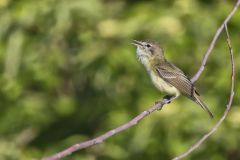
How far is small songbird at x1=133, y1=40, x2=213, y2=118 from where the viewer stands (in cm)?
632

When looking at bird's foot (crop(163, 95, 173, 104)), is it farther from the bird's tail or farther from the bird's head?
the bird's head

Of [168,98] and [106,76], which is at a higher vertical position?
[106,76]

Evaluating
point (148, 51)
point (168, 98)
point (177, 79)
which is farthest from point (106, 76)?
point (168, 98)

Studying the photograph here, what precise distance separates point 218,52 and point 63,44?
1752 mm

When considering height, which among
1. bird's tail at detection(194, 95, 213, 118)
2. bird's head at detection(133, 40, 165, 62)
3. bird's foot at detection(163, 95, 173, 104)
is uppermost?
bird's head at detection(133, 40, 165, 62)

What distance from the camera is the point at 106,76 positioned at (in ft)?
23.0

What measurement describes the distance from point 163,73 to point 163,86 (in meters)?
0.15

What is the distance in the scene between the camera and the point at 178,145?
656 centimetres

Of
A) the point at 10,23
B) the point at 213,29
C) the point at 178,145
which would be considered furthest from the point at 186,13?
the point at 10,23

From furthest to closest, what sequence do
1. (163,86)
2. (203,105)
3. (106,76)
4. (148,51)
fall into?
(106,76) → (148,51) → (163,86) → (203,105)

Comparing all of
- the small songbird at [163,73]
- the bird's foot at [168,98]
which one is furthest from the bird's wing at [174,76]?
Result: the bird's foot at [168,98]

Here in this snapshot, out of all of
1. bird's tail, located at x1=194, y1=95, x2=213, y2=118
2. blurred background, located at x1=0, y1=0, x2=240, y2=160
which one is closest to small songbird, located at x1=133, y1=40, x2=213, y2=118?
bird's tail, located at x1=194, y1=95, x2=213, y2=118

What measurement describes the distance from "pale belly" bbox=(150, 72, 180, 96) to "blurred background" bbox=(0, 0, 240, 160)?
0.68 feet

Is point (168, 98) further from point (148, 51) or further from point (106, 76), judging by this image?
point (106, 76)
